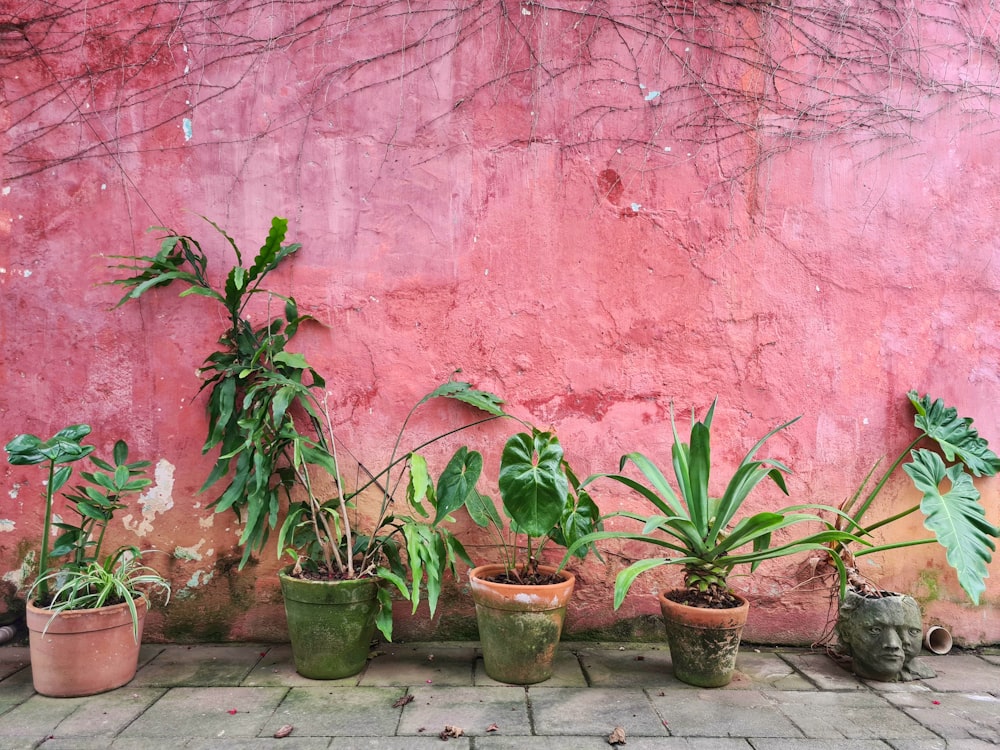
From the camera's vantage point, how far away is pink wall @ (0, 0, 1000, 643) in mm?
2752

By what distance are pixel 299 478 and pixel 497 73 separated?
175 cm

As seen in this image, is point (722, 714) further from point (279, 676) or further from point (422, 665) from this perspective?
point (279, 676)

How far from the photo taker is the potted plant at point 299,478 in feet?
7.78

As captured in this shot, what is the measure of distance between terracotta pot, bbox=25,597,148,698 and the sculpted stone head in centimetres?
244

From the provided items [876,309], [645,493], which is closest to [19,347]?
[645,493]

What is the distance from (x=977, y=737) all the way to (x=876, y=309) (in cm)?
154

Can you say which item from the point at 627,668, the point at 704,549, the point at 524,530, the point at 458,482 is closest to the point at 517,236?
the point at 458,482

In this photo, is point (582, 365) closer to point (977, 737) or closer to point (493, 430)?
point (493, 430)

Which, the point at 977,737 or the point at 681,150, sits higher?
the point at 681,150

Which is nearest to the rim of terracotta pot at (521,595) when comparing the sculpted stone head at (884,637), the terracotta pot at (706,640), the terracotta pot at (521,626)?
the terracotta pot at (521,626)

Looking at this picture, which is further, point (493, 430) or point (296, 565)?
point (493, 430)

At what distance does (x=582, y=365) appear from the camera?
2.83 m

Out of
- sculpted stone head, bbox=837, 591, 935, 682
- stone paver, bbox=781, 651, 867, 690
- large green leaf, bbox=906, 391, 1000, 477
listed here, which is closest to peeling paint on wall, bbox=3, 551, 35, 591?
stone paver, bbox=781, 651, 867, 690

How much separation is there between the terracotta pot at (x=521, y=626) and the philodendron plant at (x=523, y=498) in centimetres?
13
